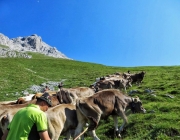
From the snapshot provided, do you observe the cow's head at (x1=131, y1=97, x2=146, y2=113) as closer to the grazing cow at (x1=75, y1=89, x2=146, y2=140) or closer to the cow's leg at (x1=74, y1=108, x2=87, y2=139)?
the grazing cow at (x1=75, y1=89, x2=146, y2=140)

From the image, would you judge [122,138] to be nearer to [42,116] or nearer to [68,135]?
[68,135]

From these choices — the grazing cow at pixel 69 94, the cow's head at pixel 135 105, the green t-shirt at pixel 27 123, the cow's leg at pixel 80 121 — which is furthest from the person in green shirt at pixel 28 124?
the grazing cow at pixel 69 94

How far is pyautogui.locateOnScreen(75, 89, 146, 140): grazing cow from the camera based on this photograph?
12.6 m

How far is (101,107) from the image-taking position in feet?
44.1

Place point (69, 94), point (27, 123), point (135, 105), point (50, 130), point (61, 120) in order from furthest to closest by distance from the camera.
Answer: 1. point (69, 94)
2. point (135, 105)
3. point (61, 120)
4. point (50, 130)
5. point (27, 123)

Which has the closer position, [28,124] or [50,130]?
[28,124]

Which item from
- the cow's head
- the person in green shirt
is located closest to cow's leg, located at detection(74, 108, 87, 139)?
the cow's head

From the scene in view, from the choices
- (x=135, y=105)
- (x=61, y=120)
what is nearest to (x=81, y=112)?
(x=61, y=120)

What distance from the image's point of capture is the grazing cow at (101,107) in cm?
1262

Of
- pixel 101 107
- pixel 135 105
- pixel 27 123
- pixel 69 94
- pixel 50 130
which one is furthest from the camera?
pixel 69 94

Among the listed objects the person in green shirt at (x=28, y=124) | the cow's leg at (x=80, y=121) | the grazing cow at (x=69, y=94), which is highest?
the person in green shirt at (x=28, y=124)

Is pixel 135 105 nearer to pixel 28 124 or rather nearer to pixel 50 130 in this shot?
pixel 50 130

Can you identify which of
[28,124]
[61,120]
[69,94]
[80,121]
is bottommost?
[80,121]

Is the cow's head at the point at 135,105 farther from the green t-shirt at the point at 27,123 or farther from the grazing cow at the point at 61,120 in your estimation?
the green t-shirt at the point at 27,123
